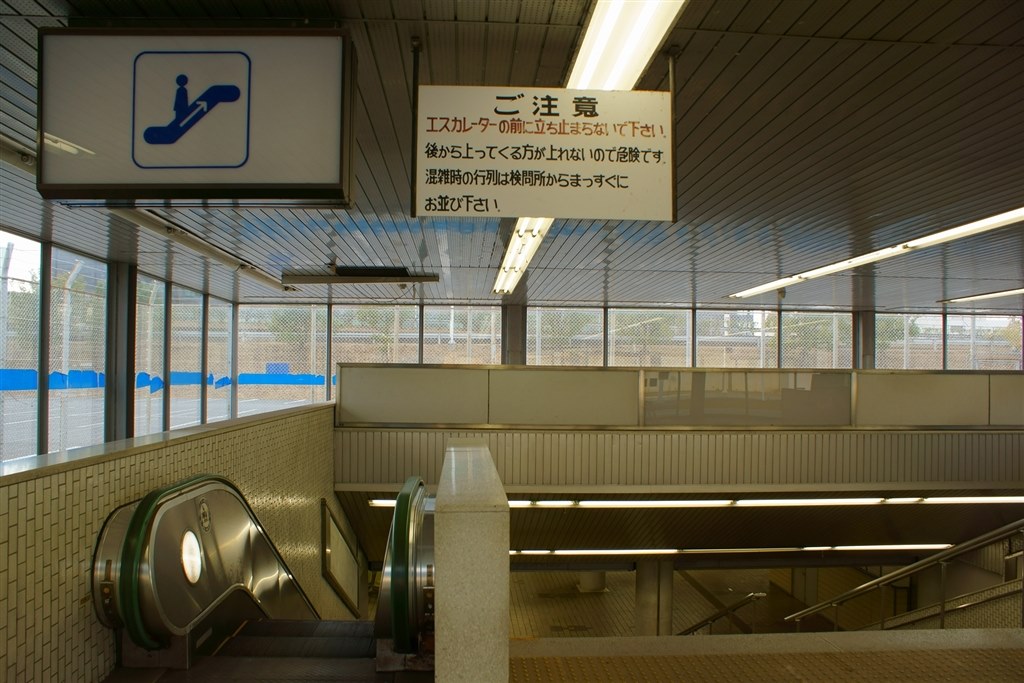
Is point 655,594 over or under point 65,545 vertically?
under

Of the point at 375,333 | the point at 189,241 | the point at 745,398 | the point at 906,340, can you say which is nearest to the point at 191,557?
the point at 189,241

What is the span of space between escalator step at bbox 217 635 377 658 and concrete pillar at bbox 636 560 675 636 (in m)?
6.67

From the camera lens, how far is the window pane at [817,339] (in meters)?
12.5

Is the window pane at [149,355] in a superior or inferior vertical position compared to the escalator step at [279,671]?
superior

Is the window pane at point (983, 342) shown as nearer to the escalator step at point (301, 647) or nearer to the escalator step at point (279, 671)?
the escalator step at point (301, 647)

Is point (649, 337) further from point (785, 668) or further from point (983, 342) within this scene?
point (785, 668)

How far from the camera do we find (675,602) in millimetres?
11438

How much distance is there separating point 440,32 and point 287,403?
34.4 ft

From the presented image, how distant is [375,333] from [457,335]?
1768 mm

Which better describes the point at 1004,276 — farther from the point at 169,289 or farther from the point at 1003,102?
the point at 169,289

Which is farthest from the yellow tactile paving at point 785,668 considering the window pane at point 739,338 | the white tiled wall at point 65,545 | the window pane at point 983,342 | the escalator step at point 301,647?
the window pane at point 983,342

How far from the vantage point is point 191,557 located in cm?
250

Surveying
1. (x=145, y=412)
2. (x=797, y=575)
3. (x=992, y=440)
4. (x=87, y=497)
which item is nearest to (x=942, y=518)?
(x=992, y=440)

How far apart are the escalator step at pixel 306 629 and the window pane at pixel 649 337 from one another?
9.67 meters
